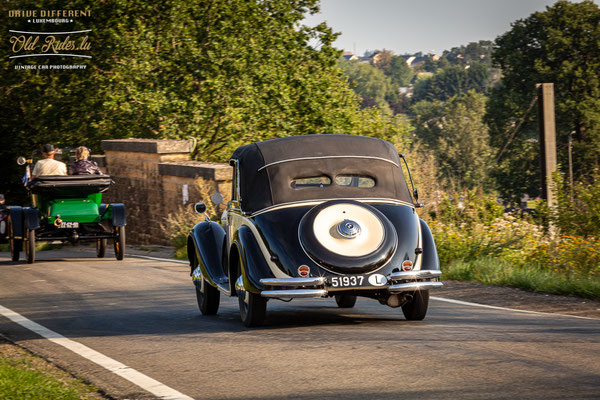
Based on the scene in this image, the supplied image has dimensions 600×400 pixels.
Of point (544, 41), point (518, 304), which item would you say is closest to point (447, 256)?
point (518, 304)

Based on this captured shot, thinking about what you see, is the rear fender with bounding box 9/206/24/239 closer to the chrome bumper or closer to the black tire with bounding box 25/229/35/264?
the black tire with bounding box 25/229/35/264

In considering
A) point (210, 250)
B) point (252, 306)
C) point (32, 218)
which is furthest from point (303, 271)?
point (32, 218)

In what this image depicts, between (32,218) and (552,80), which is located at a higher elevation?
(552,80)

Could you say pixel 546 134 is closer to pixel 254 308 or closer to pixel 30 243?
pixel 30 243

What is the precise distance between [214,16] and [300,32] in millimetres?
3296

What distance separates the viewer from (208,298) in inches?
379

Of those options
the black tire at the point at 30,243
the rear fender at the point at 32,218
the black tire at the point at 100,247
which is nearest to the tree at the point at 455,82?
the black tire at the point at 100,247

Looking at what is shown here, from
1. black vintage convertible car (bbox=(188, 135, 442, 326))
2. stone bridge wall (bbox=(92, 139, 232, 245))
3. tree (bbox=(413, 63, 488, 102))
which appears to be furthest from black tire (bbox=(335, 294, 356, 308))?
tree (bbox=(413, 63, 488, 102))

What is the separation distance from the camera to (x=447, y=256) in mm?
13867

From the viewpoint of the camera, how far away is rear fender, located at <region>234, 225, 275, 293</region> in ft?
26.0

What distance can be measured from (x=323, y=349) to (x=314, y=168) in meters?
2.35

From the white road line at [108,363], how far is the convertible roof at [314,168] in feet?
6.70

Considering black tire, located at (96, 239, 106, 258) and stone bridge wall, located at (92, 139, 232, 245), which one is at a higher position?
stone bridge wall, located at (92, 139, 232, 245)

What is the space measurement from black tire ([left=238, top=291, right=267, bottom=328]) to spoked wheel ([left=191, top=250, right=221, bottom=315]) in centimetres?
117
